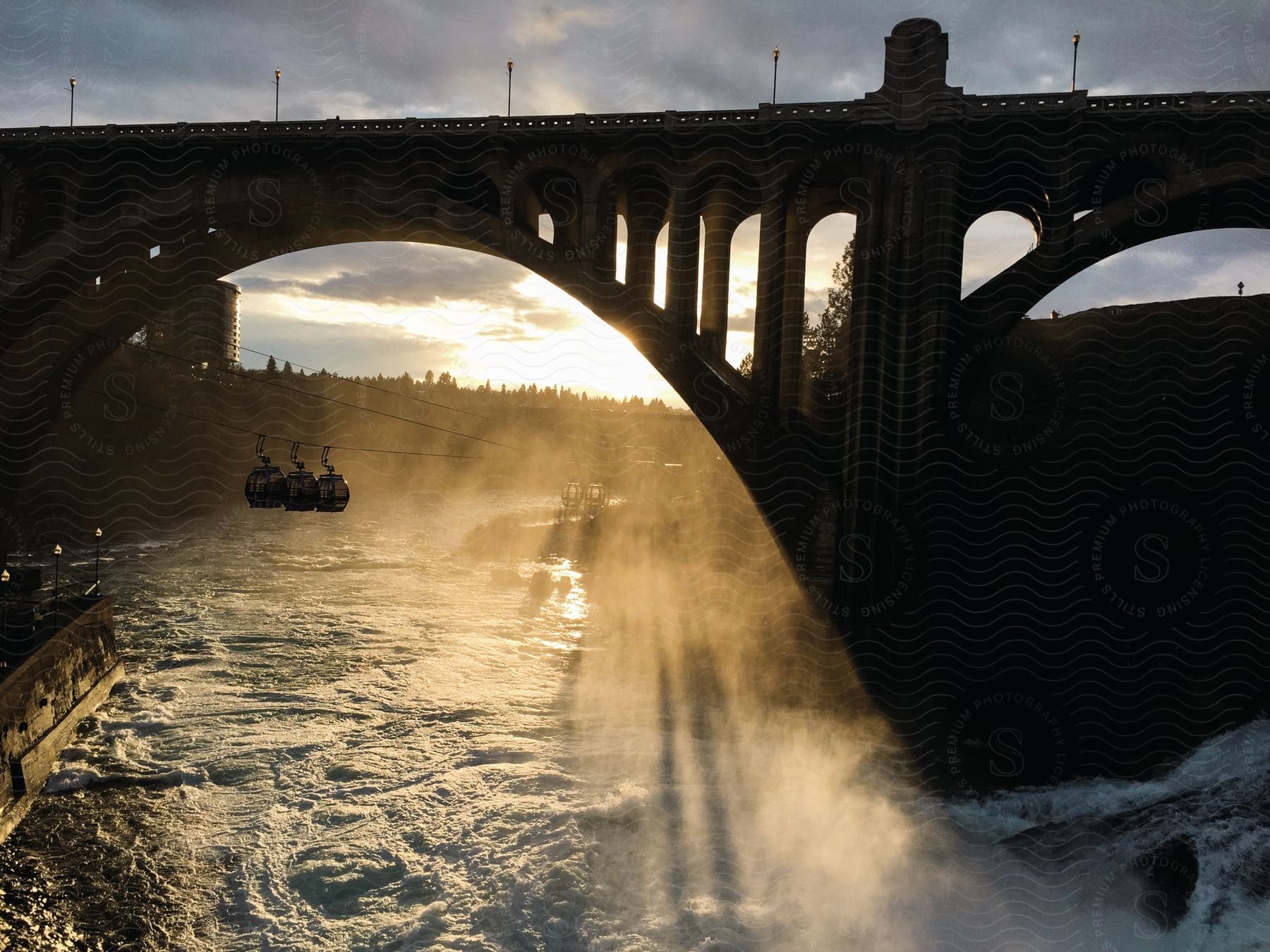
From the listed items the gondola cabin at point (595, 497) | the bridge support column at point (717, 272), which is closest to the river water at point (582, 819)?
the bridge support column at point (717, 272)

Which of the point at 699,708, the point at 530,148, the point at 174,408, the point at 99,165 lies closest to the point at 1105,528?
the point at 699,708

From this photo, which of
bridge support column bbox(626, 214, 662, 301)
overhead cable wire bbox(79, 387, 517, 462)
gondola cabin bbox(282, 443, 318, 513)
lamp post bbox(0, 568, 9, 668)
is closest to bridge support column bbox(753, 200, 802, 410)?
bridge support column bbox(626, 214, 662, 301)

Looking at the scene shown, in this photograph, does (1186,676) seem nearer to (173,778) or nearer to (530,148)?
(530,148)

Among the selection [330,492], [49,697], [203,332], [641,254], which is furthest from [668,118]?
[203,332]

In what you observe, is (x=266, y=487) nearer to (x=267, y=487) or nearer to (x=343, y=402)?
(x=267, y=487)

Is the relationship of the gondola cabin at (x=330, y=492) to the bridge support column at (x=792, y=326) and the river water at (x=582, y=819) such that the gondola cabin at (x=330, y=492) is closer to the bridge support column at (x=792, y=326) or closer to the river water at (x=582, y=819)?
the river water at (x=582, y=819)

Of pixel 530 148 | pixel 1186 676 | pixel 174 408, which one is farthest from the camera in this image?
pixel 174 408
